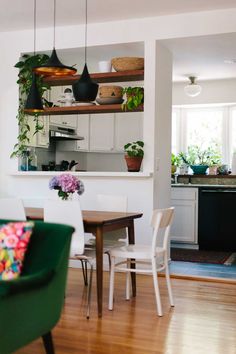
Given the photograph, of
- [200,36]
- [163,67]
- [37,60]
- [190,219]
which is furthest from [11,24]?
[190,219]

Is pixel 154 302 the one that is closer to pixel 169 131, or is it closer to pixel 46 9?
pixel 169 131

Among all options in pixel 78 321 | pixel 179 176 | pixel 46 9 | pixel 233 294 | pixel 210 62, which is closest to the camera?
pixel 78 321

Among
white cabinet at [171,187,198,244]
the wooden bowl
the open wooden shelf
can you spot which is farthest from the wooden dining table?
white cabinet at [171,187,198,244]

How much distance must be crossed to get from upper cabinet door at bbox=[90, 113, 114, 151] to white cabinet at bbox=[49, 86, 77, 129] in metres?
0.28

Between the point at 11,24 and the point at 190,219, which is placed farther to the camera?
the point at 190,219

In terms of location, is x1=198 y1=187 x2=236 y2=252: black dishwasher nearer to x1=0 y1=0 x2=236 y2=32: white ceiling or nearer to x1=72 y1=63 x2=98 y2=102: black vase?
x1=0 y1=0 x2=236 y2=32: white ceiling

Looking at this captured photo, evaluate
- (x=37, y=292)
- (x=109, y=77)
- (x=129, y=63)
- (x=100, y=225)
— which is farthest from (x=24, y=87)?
(x=37, y=292)

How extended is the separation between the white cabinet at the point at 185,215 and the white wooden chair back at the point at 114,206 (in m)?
2.31

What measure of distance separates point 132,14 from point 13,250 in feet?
10.7

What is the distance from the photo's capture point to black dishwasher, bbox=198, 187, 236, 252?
22.0ft

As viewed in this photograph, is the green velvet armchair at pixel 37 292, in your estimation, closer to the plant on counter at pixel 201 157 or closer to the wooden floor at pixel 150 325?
the wooden floor at pixel 150 325

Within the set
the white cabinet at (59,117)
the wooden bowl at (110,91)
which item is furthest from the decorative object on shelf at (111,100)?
the white cabinet at (59,117)

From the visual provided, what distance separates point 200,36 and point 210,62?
4.32ft

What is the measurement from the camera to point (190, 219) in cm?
683
